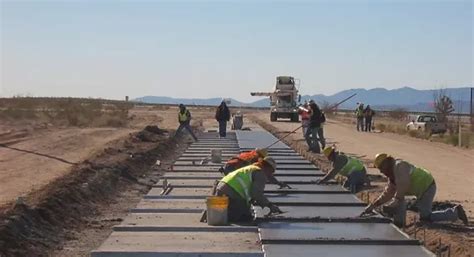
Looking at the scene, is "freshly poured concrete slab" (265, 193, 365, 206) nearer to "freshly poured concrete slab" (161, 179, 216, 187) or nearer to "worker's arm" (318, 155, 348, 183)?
"worker's arm" (318, 155, 348, 183)

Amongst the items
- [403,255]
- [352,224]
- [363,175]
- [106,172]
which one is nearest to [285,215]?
[352,224]

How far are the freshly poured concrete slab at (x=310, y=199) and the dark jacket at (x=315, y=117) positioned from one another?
26.8 ft

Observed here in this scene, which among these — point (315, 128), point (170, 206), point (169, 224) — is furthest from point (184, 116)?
point (169, 224)

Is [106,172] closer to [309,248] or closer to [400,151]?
[309,248]

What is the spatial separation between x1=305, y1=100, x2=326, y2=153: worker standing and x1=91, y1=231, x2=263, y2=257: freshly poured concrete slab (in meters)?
11.6

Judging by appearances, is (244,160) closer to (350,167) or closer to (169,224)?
(169,224)

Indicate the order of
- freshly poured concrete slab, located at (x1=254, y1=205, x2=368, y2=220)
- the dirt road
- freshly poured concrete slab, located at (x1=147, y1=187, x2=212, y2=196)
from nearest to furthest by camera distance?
freshly poured concrete slab, located at (x1=254, y1=205, x2=368, y2=220), freshly poured concrete slab, located at (x1=147, y1=187, x2=212, y2=196), the dirt road

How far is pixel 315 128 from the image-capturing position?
20719mm

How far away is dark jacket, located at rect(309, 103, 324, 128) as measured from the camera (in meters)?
20.4

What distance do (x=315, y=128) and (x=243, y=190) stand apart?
37.6 feet

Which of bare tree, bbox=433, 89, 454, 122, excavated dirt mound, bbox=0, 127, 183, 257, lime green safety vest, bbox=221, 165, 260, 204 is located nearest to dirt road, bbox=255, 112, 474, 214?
lime green safety vest, bbox=221, 165, 260, 204

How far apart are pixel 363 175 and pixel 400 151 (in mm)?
12862

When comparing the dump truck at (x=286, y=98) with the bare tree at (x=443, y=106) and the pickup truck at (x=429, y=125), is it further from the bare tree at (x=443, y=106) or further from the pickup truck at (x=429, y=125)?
the bare tree at (x=443, y=106)

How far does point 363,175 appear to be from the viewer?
43.8ft
